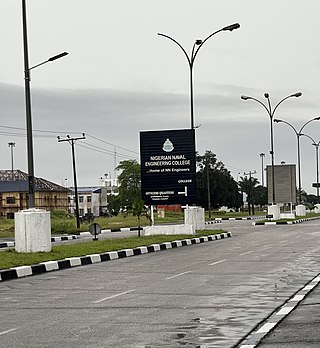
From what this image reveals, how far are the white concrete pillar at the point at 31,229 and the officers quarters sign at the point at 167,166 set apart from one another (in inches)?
554

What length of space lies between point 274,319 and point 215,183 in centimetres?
11210

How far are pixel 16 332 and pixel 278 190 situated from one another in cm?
6485

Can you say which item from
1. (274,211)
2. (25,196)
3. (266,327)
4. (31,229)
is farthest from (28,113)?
(25,196)

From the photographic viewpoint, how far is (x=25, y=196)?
10888 cm

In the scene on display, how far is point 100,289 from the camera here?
52.9 ft

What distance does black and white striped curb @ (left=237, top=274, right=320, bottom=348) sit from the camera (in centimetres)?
953

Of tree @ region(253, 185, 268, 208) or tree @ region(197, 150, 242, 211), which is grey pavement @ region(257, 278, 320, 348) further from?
tree @ region(253, 185, 268, 208)

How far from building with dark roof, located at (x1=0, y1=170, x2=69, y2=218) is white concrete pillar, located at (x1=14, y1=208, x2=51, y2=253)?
252ft

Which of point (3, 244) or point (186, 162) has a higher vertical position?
point (186, 162)

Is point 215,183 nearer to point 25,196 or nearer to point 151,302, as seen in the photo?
point 25,196

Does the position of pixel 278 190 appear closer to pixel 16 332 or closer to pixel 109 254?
pixel 109 254

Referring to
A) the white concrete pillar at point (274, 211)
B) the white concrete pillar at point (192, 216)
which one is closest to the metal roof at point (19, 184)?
the white concrete pillar at point (274, 211)

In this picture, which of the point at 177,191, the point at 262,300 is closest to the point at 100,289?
the point at 262,300

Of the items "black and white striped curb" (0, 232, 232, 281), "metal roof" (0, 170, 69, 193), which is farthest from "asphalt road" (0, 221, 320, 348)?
"metal roof" (0, 170, 69, 193)
